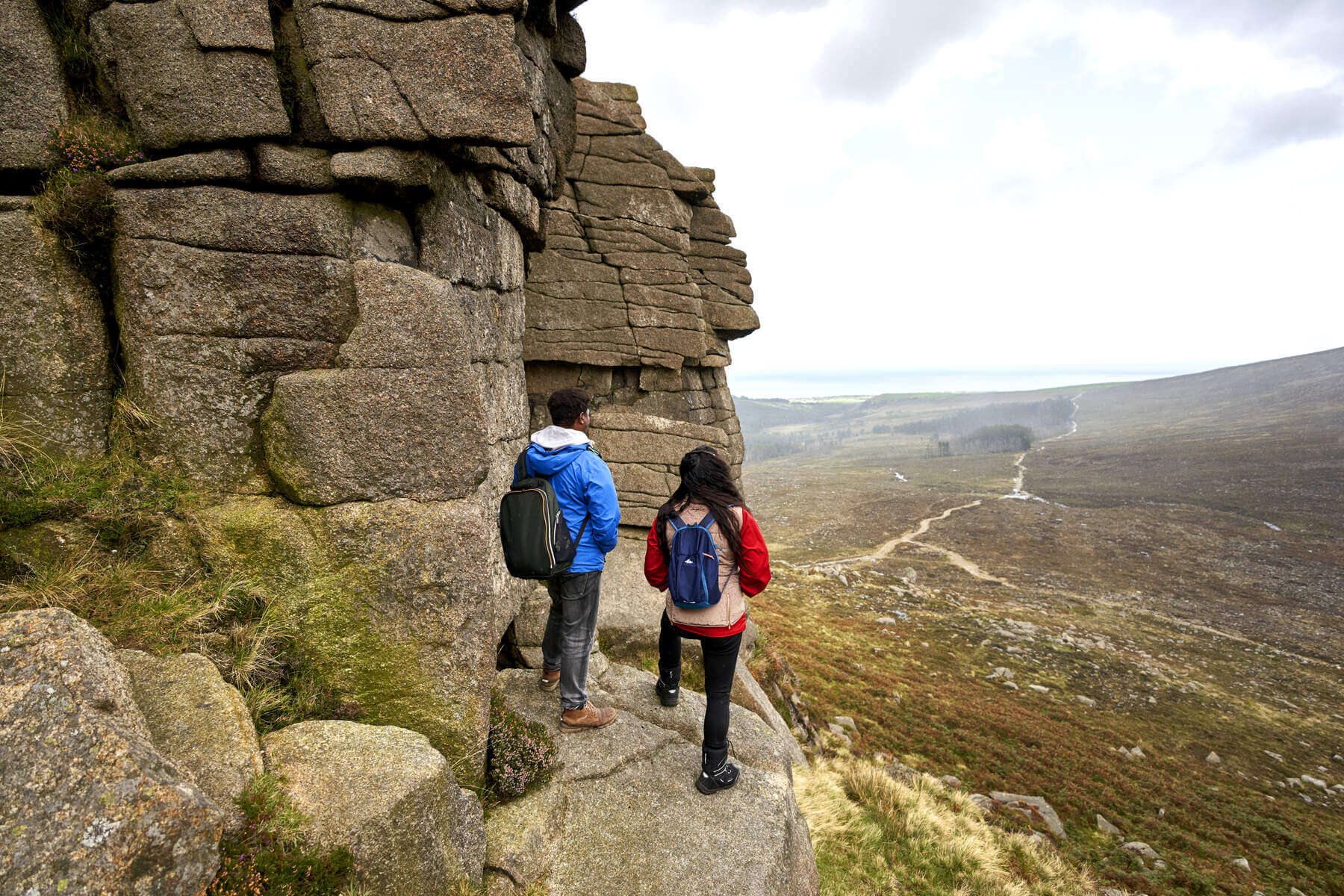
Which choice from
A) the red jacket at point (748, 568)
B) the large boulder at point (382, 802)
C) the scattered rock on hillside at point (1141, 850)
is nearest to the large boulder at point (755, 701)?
the red jacket at point (748, 568)

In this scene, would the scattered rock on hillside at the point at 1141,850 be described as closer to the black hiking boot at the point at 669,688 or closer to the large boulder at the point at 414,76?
the black hiking boot at the point at 669,688

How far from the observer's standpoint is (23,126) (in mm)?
4887

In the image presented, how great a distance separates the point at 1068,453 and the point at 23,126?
555ft

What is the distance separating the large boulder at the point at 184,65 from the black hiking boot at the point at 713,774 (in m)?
7.85

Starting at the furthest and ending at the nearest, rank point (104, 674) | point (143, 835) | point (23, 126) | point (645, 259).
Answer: point (645, 259)
point (23, 126)
point (104, 674)
point (143, 835)

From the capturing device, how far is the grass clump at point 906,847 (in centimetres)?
865

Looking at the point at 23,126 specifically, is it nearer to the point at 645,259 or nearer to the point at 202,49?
the point at 202,49

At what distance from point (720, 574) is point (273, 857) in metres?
3.87

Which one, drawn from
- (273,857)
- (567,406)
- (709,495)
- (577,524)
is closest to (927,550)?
(709,495)

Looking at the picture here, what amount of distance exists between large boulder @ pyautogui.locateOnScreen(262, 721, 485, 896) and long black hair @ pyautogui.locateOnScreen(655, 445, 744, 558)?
9.57 ft

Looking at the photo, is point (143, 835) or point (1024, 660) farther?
point (1024, 660)

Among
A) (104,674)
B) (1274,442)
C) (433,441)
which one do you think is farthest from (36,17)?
(1274,442)

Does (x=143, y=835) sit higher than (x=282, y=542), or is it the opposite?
(x=282, y=542)

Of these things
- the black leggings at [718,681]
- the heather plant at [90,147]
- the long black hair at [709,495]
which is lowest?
the black leggings at [718,681]
